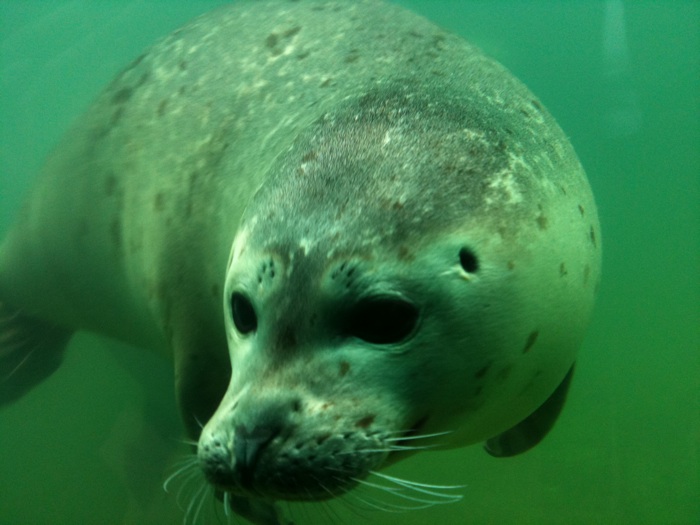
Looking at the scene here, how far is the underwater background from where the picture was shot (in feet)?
14.2

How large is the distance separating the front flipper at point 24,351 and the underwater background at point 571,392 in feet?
0.89

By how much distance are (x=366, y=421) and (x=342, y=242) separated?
348mm

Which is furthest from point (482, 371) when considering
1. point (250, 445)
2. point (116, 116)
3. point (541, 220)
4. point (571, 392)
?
point (571, 392)

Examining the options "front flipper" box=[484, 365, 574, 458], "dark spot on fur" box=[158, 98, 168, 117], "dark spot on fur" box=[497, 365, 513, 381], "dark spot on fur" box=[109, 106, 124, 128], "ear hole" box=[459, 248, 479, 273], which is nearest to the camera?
"ear hole" box=[459, 248, 479, 273]

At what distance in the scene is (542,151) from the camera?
72.9 inches

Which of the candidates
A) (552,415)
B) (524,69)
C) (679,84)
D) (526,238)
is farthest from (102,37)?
(679,84)

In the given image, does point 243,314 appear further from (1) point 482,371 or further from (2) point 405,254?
(1) point 482,371

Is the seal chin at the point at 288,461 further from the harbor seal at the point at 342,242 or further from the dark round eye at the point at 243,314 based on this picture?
the dark round eye at the point at 243,314

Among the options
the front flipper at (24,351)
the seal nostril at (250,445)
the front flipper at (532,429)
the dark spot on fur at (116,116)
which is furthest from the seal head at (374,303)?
the front flipper at (24,351)

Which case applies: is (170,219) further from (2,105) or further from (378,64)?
(2,105)

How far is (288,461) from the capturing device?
4.23 ft

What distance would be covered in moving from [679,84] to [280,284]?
12.1 metres

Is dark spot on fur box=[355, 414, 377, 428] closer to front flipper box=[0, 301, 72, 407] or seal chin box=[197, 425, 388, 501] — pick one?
seal chin box=[197, 425, 388, 501]

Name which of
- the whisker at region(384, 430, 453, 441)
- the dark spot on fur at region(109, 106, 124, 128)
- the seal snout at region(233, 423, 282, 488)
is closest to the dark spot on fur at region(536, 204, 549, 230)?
the whisker at region(384, 430, 453, 441)
